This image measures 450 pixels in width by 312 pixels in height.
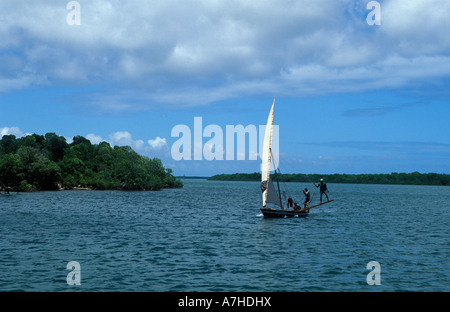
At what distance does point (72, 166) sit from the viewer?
160625 mm

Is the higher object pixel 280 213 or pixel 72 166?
pixel 72 166

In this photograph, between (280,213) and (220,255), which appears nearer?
(220,255)

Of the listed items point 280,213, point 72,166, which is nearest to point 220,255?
point 280,213

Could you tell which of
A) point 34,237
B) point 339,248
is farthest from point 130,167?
point 339,248

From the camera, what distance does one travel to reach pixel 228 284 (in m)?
24.9

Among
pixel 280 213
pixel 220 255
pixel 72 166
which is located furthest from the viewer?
pixel 72 166

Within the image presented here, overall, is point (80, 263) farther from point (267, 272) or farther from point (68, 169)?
point (68, 169)

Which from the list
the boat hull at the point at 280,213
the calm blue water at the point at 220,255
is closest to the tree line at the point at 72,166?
the calm blue water at the point at 220,255

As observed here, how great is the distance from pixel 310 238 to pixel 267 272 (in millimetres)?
16552

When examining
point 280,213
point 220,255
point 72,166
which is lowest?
point 220,255

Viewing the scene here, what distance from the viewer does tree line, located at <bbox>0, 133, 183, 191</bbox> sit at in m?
125

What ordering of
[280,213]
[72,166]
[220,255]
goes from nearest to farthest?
[220,255], [280,213], [72,166]

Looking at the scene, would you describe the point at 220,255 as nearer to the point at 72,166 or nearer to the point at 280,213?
the point at 280,213

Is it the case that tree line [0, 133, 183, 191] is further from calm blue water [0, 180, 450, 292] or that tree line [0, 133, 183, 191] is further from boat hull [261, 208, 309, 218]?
boat hull [261, 208, 309, 218]
